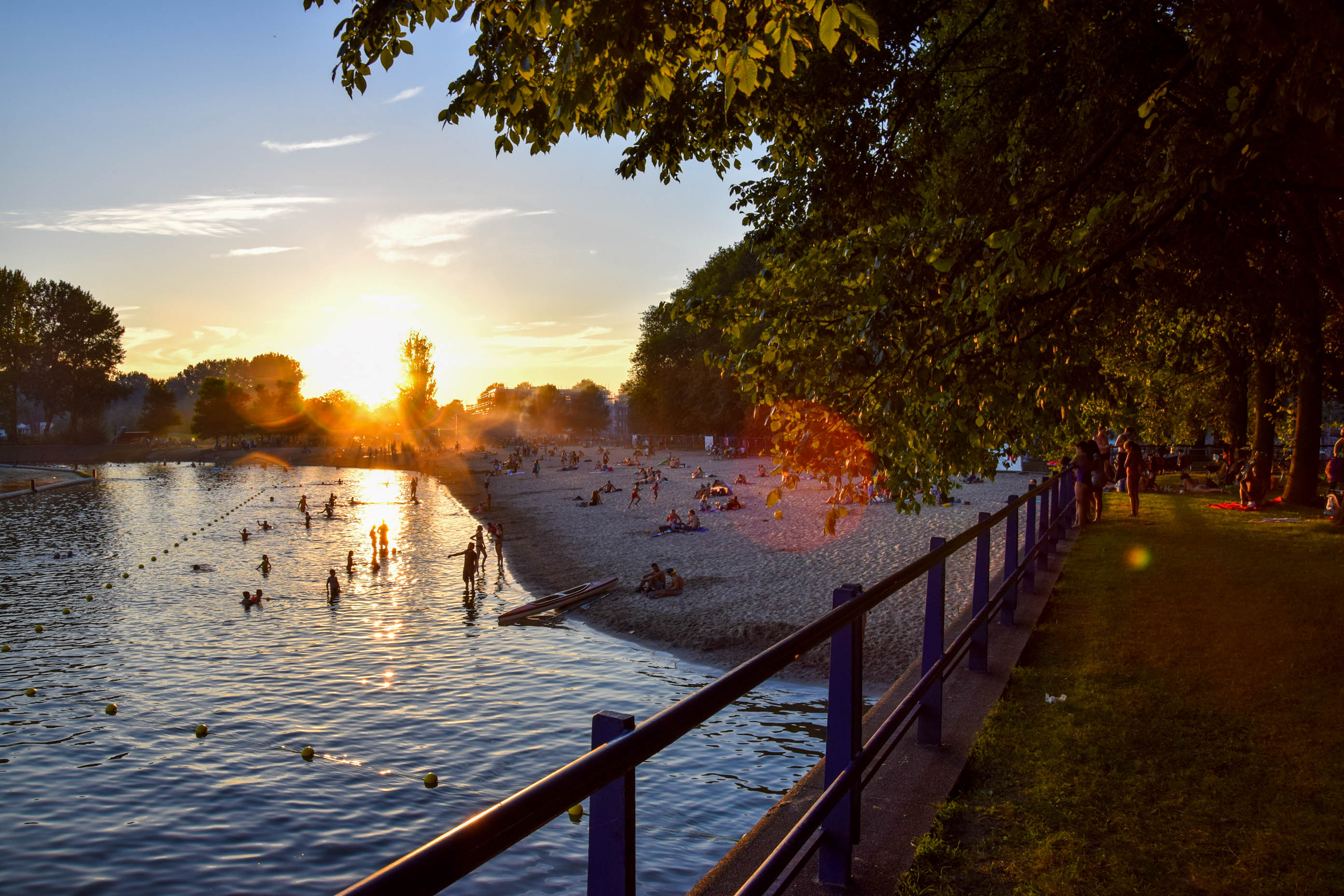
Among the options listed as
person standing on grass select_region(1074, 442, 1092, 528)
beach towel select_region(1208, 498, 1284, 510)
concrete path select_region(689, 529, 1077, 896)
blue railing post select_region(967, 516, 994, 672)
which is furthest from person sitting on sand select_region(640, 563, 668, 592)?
concrete path select_region(689, 529, 1077, 896)

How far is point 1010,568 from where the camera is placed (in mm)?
8141

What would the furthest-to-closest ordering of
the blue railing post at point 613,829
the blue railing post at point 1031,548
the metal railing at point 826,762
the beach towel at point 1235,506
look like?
the beach towel at point 1235,506 < the blue railing post at point 1031,548 < the blue railing post at point 613,829 < the metal railing at point 826,762

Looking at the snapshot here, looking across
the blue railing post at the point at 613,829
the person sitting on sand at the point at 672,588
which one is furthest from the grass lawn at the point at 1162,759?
the person sitting on sand at the point at 672,588

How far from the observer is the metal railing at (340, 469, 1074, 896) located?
113cm

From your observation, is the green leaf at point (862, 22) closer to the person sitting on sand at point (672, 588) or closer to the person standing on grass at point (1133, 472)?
the person standing on grass at point (1133, 472)

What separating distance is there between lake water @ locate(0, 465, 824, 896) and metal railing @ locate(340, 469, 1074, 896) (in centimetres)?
608

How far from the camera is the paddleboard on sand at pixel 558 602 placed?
Answer: 73.7 feet

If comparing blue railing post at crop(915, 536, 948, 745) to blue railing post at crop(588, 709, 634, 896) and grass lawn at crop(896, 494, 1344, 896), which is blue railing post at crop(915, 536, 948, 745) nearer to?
grass lawn at crop(896, 494, 1344, 896)

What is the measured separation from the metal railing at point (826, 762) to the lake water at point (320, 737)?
239 inches

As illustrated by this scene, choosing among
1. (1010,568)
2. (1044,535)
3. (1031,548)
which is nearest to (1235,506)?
(1044,535)

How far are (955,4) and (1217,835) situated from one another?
9.66 meters

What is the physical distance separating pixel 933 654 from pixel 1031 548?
6004 millimetres

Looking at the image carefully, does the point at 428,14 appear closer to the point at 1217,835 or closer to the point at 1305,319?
the point at 1217,835

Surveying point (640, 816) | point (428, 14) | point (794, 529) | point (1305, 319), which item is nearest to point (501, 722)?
point (640, 816)
